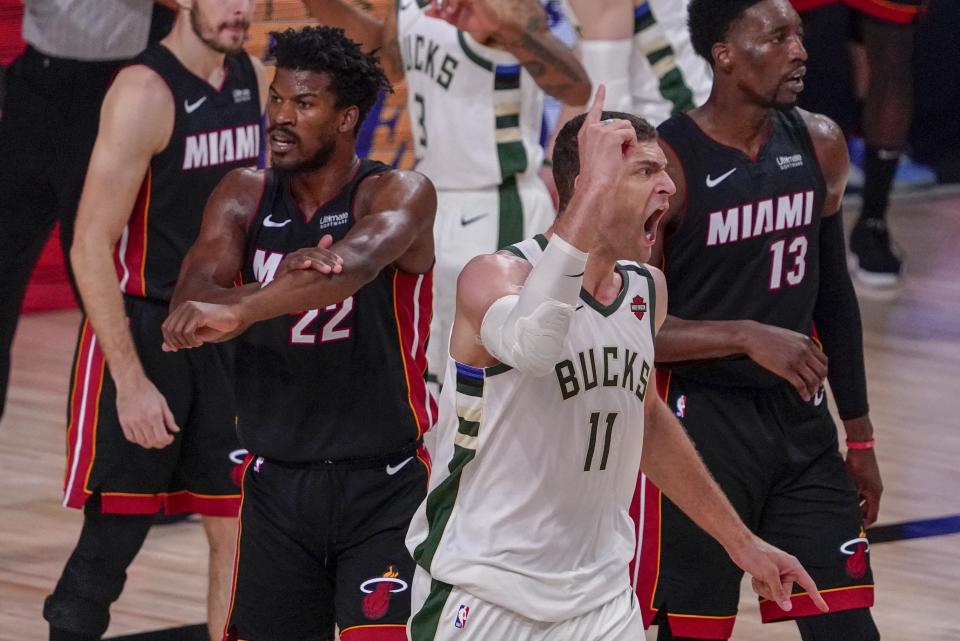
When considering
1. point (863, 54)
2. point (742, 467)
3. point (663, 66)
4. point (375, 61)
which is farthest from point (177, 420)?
point (863, 54)

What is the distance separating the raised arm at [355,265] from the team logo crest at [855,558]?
4.13 feet

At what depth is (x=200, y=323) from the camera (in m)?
3.91

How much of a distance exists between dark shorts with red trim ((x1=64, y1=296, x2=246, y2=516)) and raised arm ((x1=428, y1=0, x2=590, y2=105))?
1.59m

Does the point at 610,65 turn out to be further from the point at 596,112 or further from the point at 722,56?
the point at 596,112

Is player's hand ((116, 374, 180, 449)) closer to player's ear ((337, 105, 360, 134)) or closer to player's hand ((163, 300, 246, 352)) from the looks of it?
player's ear ((337, 105, 360, 134))

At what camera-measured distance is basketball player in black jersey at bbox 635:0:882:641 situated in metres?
4.70

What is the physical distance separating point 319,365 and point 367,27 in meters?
2.72

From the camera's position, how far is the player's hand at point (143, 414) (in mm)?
5070

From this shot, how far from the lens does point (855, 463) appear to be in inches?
197

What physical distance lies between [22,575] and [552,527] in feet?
10.1

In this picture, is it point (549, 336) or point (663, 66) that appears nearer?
point (549, 336)

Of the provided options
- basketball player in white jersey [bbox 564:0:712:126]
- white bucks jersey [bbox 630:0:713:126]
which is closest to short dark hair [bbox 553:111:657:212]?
basketball player in white jersey [bbox 564:0:712:126]

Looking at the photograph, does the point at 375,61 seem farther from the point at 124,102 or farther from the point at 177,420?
the point at 177,420

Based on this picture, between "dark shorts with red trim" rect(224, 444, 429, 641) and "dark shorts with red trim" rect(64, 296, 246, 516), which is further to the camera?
"dark shorts with red trim" rect(64, 296, 246, 516)
